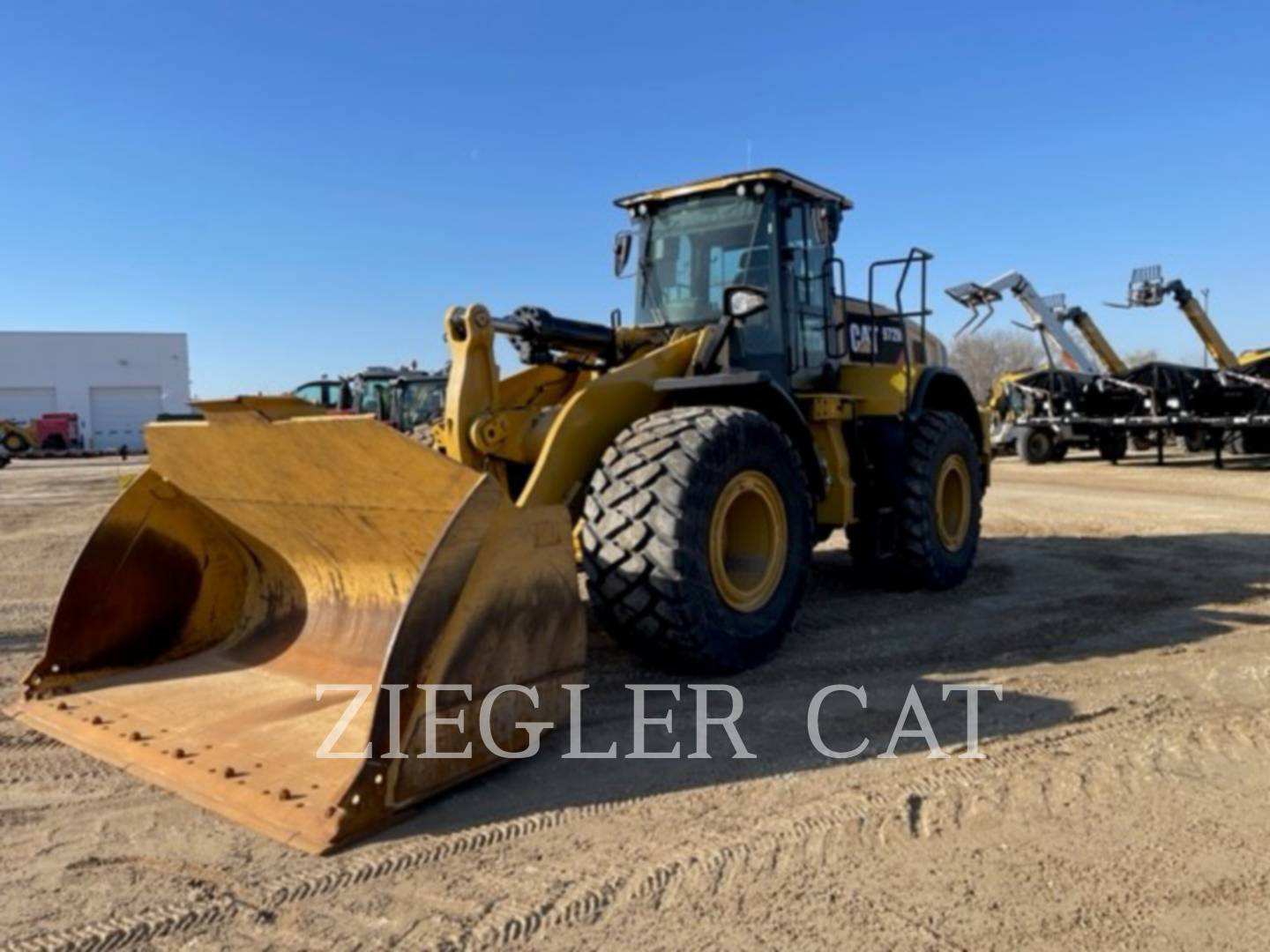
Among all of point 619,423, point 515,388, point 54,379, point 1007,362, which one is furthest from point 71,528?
point 1007,362

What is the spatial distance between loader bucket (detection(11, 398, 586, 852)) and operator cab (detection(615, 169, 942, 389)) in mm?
2547

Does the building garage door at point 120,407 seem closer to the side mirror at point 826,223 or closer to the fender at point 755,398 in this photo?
the side mirror at point 826,223

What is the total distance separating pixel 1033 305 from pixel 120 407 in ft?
162

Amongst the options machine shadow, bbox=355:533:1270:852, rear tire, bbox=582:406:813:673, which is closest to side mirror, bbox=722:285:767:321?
rear tire, bbox=582:406:813:673

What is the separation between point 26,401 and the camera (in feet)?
177

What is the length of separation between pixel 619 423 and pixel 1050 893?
290 centimetres

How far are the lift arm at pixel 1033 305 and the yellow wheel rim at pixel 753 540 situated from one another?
60.5 ft

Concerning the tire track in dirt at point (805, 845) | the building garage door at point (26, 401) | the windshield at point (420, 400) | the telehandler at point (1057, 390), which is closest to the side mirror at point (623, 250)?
the tire track in dirt at point (805, 845)

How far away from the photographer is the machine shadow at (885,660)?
11.6 ft

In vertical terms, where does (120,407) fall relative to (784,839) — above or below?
above

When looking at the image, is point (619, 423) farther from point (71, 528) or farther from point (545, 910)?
point (71, 528)

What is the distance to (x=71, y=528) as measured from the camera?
1232 cm

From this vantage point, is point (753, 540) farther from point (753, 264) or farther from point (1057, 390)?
point (1057, 390)

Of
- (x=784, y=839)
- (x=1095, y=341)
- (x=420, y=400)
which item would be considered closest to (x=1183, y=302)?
(x=1095, y=341)
